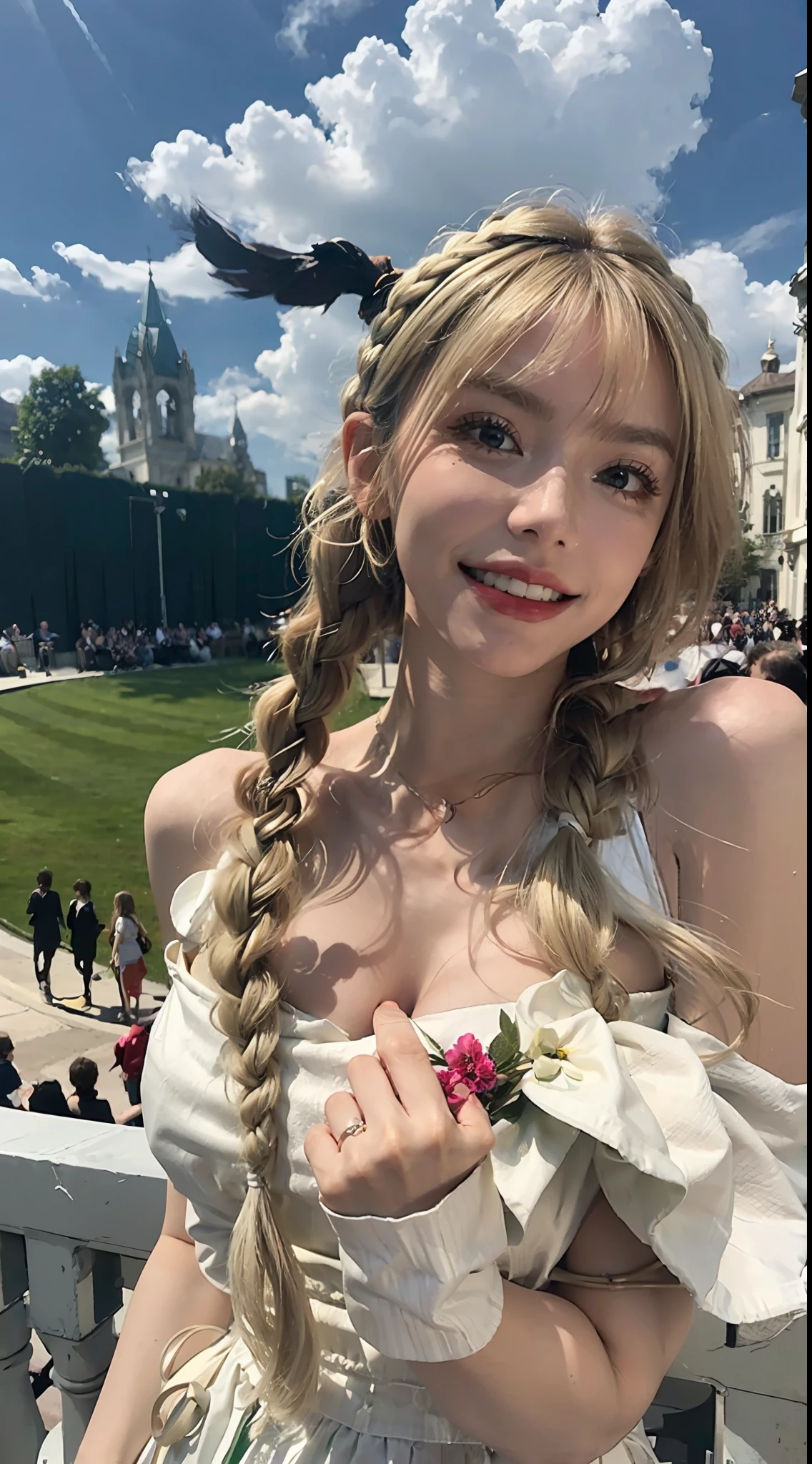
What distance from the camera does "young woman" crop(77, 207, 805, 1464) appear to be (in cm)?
64

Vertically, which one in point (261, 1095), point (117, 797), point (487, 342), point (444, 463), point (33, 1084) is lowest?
point (33, 1084)

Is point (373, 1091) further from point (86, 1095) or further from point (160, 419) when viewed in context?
point (160, 419)

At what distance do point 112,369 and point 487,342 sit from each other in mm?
4106

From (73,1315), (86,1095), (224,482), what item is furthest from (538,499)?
(224,482)

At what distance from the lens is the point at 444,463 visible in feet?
2.71

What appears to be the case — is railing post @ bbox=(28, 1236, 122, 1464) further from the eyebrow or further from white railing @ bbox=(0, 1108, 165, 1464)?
the eyebrow

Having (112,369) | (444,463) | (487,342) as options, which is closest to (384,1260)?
(444,463)

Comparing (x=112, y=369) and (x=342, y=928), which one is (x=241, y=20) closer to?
(x=112, y=369)

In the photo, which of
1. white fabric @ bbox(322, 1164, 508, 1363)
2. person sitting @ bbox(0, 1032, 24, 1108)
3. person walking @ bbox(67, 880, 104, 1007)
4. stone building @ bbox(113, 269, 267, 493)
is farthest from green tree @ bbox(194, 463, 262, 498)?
white fabric @ bbox(322, 1164, 508, 1363)

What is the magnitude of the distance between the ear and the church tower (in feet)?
12.2

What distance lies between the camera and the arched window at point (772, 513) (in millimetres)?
2036

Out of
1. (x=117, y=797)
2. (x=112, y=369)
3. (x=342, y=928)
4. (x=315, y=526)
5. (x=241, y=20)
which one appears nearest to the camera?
(x=342, y=928)

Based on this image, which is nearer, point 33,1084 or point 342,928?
point 342,928

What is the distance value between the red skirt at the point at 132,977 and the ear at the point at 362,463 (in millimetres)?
3687
